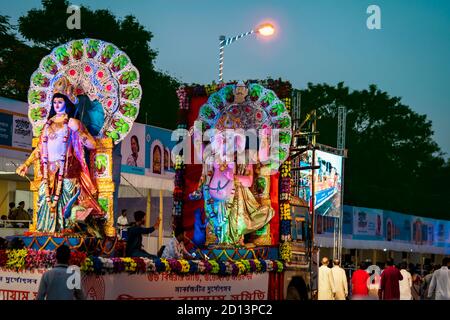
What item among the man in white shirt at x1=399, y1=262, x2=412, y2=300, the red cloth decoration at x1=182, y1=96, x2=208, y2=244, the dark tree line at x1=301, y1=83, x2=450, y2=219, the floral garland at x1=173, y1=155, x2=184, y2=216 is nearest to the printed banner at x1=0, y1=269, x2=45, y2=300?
the red cloth decoration at x1=182, y1=96, x2=208, y2=244

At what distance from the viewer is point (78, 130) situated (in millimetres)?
15586

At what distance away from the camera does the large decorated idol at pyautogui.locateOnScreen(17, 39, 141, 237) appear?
50.5 feet

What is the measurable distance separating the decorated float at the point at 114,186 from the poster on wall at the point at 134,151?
18.7 ft

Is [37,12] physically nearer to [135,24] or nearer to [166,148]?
[135,24]

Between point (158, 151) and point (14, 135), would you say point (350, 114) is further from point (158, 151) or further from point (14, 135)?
point (14, 135)

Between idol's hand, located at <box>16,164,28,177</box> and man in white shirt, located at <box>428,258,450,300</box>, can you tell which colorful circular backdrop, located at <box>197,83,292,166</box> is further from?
idol's hand, located at <box>16,164,28,177</box>

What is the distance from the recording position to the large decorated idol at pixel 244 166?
66.5 feet

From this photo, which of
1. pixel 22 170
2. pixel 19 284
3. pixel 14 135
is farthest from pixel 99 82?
pixel 14 135

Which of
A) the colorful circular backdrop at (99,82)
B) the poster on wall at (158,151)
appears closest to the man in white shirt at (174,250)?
the colorful circular backdrop at (99,82)

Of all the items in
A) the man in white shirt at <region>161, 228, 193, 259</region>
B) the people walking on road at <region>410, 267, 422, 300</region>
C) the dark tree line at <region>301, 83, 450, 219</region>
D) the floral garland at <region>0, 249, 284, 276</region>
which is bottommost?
the people walking on road at <region>410, 267, 422, 300</region>

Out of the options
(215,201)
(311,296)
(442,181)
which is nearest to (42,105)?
(215,201)

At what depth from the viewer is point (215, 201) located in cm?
2042

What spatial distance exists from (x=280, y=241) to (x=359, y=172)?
4693 cm

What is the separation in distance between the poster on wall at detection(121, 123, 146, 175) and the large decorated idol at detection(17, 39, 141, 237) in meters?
10.7
